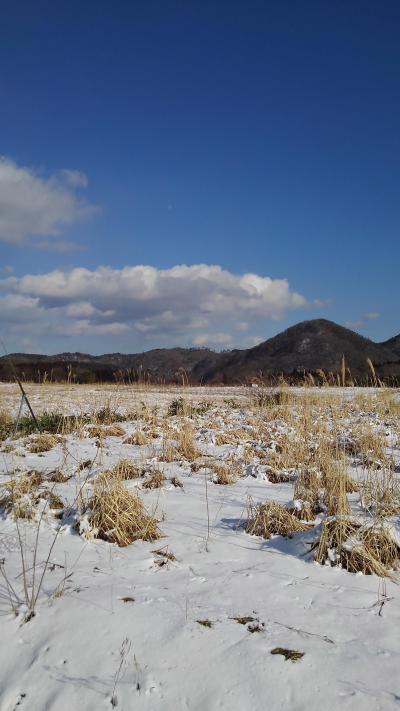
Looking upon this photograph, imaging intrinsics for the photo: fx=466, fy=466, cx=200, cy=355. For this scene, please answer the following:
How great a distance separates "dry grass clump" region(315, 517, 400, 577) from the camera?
3213 millimetres

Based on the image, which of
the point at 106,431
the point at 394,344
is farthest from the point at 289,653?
the point at 394,344

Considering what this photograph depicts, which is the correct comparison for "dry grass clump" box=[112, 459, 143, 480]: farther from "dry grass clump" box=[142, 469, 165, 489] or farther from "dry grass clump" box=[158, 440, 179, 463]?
"dry grass clump" box=[158, 440, 179, 463]

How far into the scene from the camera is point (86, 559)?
3.35 m

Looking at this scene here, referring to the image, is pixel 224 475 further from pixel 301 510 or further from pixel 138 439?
pixel 138 439

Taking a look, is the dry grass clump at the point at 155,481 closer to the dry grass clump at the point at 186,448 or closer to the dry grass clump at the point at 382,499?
the dry grass clump at the point at 186,448

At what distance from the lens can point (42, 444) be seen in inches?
277

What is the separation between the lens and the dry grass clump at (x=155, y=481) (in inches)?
200

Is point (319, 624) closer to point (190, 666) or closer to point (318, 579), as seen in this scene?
point (318, 579)

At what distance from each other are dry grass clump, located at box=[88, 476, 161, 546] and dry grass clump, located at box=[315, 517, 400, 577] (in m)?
1.32

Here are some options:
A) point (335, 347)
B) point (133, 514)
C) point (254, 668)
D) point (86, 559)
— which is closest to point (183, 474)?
point (133, 514)

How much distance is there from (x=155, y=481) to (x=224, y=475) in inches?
32.7

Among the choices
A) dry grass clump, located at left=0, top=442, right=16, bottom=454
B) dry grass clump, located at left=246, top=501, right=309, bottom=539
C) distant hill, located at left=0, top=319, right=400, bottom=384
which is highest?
distant hill, located at left=0, top=319, right=400, bottom=384

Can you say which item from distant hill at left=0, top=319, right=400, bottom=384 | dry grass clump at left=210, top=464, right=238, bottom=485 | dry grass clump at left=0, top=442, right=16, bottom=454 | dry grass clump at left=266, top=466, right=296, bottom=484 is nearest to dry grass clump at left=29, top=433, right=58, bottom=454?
dry grass clump at left=0, top=442, right=16, bottom=454

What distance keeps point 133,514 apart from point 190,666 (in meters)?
1.76
